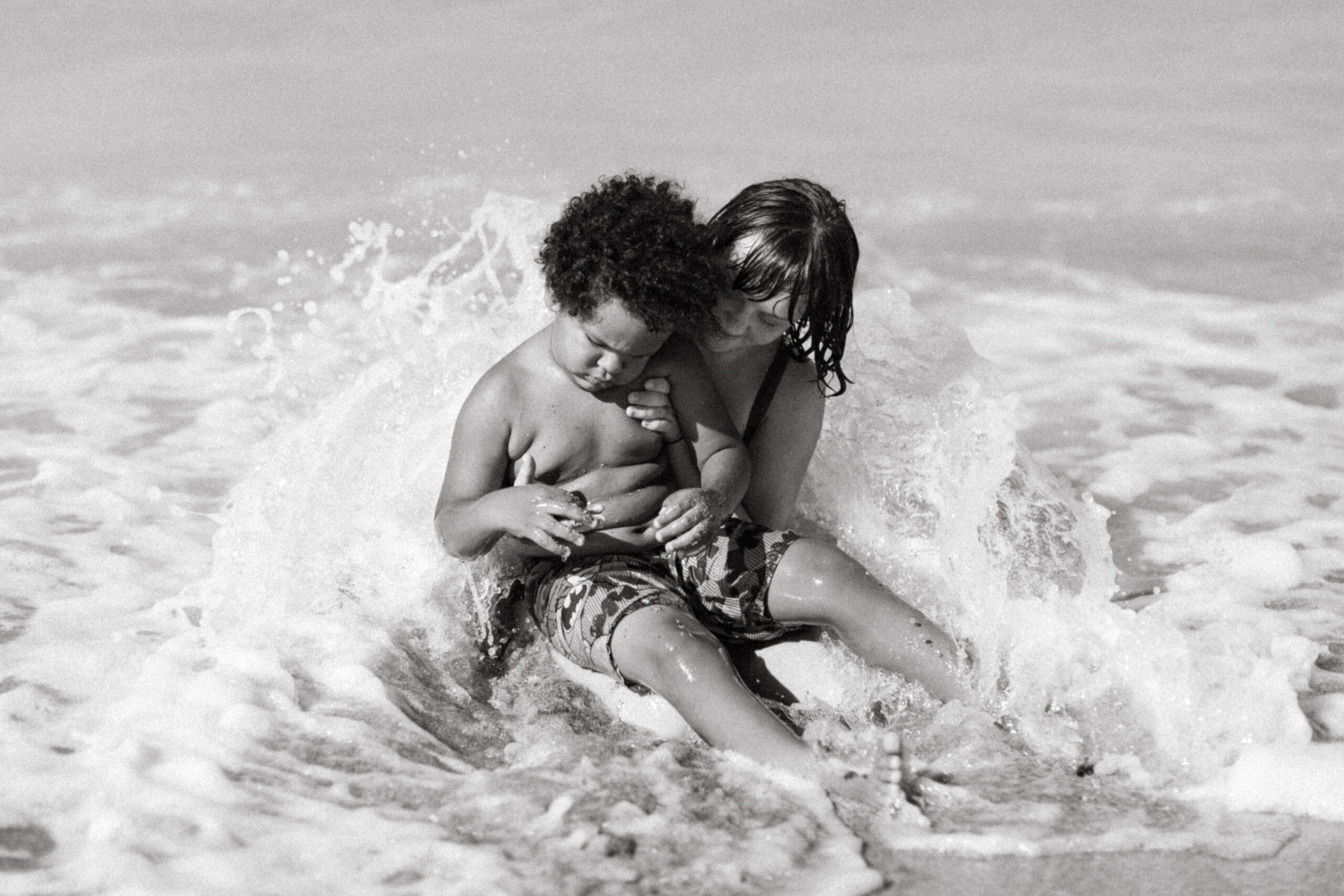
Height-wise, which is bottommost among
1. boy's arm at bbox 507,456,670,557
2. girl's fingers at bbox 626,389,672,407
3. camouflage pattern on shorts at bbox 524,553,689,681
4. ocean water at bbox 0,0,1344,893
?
ocean water at bbox 0,0,1344,893

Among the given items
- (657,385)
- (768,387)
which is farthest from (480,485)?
(768,387)

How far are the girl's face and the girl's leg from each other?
1.66 ft

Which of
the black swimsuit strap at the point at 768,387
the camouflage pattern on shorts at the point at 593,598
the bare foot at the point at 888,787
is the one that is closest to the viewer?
the bare foot at the point at 888,787

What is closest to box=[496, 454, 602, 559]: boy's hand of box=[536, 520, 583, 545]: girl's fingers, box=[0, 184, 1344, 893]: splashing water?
box=[536, 520, 583, 545]: girl's fingers

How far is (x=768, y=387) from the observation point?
3748mm

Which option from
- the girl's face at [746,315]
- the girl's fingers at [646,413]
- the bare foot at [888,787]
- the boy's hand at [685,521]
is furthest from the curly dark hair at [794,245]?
the bare foot at [888,787]

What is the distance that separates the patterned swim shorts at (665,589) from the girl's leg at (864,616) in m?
0.05

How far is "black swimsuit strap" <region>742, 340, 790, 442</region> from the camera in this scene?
374 cm

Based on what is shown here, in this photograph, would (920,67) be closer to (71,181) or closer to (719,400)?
(71,181)

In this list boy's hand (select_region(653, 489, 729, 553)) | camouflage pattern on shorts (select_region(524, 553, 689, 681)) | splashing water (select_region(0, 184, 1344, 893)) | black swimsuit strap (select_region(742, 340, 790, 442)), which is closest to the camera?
splashing water (select_region(0, 184, 1344, 893))

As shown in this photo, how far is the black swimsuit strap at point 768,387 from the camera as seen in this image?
147 inches

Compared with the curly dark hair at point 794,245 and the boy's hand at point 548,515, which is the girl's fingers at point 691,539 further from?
the curly dark hair at point 794,245

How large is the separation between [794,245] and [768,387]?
1.68 ft

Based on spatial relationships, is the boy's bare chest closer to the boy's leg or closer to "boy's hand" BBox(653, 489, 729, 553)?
"boy's hand" BBox(653, 489, 729, 553)
